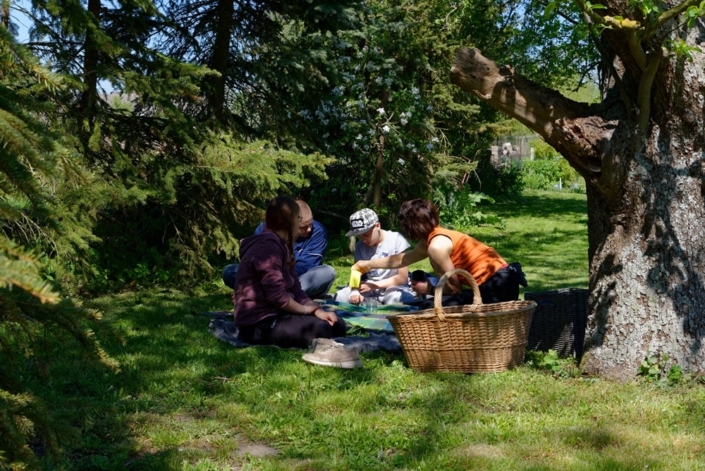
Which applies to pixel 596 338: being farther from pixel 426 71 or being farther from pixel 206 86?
pixel 426 71

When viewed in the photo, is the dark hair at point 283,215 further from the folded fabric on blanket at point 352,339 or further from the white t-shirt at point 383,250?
the white t-shirt at point 383,250

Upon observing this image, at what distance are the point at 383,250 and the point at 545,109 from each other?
2852 mm

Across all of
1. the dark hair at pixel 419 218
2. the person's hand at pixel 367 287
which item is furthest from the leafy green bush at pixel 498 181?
the dark hair at pixel 419 218

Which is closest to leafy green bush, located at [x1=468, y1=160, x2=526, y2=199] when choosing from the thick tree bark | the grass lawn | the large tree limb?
the large tree limb

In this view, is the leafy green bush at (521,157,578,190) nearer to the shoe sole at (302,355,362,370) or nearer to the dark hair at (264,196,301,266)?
the dark hair at (264,196,301,266)

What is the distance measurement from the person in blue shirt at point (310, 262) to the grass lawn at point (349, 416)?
189cm

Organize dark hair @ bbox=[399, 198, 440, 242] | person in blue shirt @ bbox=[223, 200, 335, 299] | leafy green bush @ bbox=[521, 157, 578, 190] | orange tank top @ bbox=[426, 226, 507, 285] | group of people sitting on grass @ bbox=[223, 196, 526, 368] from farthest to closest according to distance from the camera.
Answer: leafy green bush @ bbox=[521, 157, 578, 190]
person in blue shirt @ bbox=[223, 200, 335, 299]
orange tank top @ bbox=[426, 226, 507, 285]
dark hair @ bbox=[399, 198, 440, 242]
group of people sitting on grass @ bbox=[223, 196, 526, 368]

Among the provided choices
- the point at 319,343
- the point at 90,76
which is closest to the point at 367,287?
the point at 319,343

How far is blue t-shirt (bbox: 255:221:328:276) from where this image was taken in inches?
307

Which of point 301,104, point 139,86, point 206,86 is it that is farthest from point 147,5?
point 301,104

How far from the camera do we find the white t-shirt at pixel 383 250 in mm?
7348

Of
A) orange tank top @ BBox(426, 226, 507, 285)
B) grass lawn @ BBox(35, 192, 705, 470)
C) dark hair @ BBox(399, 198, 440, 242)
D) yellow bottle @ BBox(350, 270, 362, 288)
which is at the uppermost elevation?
dark hair @ BBox(399, 198, 440, 242)

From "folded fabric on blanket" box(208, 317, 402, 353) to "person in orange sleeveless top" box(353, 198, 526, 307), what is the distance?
0.62 metres

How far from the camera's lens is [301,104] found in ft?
36.8
